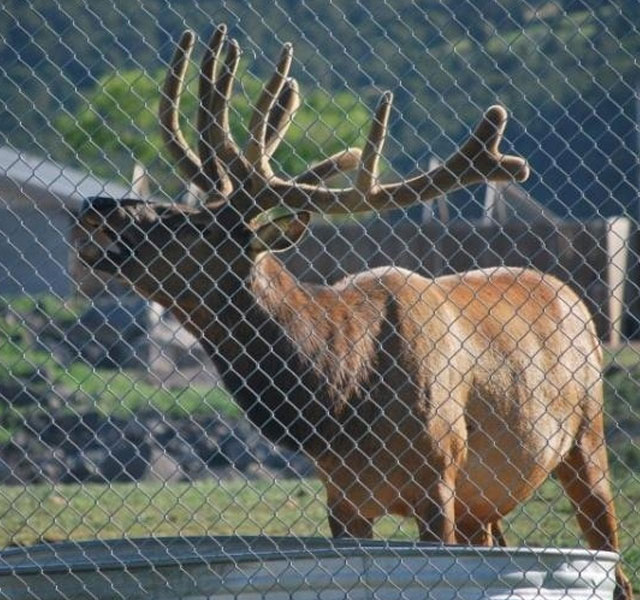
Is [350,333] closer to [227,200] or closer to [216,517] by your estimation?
[227,200]

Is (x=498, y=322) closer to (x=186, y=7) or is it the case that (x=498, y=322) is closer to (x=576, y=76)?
(x=186, y=7)

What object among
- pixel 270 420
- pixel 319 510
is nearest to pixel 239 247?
pixel 270 420

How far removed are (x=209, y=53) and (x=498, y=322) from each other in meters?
1.87

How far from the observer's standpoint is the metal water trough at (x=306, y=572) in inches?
205

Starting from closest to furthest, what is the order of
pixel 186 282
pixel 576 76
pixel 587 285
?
pixel 186 282 < pixel 587 285 < pixel 576 76

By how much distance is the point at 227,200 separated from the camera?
6965mm

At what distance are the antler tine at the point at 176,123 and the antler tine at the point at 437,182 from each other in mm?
537

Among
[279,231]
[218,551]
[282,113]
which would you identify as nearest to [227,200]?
[279,231]

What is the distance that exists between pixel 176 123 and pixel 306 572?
114 inches

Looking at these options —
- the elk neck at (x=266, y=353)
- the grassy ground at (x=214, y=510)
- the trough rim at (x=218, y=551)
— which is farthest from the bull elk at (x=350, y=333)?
the trough rim at (x=218, y=551)

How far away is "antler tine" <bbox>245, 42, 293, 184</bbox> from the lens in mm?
7102

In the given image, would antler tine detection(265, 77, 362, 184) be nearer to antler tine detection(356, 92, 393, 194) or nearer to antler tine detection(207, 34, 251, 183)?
antler tine detection(207, 34, 251, 183)

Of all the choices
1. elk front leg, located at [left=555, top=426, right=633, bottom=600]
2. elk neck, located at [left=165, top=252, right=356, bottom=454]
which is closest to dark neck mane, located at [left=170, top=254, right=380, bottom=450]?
elk neck, located at [left=165, top=252, right=356, bottom=454]

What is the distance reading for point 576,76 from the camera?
37562mm
